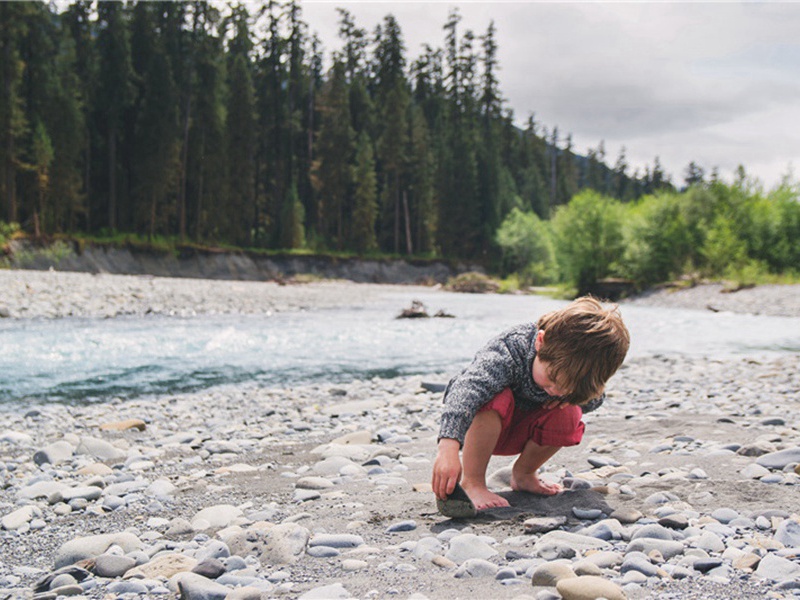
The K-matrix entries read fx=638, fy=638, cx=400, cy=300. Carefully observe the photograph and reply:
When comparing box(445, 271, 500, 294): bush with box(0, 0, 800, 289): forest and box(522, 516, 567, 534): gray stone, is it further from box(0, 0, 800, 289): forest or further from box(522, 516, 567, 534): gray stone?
box(522, 516, 567, 534): gray stone

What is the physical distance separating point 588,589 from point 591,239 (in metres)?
34.9

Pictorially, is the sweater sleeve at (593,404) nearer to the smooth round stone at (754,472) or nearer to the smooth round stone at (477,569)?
the smooth round stone at (754,472)

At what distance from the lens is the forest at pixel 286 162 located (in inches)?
1276

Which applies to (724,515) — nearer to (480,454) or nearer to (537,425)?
(537,425)

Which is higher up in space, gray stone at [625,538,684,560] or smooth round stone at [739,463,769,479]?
gray stone at [625,538,684,560]

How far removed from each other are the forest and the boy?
29.5 metres

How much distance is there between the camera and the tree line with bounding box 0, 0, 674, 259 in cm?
3588

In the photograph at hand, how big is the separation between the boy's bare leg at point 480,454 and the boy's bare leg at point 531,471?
0.20 m

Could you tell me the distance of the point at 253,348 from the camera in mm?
11750

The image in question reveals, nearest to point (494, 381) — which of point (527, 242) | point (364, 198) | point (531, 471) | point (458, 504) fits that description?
point (458, 504)

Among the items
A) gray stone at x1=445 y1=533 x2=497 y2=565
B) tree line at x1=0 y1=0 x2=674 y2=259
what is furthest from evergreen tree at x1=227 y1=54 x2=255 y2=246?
gray stone at x1=445 y1=533 x2=497 y2=565

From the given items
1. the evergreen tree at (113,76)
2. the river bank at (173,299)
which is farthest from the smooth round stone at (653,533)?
the evergreen tree at (113,76)

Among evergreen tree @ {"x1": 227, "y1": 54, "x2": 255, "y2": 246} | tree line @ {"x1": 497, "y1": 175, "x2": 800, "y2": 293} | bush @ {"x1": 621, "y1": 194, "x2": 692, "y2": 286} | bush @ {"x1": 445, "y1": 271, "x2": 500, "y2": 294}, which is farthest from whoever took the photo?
Answer: evergreen tree @ {"x1": 227, "y1": 54, "x2": 255, "y2": 246}

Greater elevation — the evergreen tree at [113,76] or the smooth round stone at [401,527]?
the evergreen tree at [113,76]
